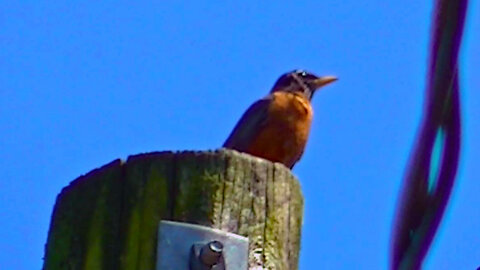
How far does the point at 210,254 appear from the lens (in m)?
2.68

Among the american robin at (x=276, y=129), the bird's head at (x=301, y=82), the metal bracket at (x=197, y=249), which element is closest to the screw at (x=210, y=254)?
the metal bracket at (x=197, y=249)

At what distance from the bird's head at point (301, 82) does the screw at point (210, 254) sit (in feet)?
23.2

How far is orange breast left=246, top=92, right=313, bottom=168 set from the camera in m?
8.23

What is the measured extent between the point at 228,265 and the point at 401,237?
0.41m

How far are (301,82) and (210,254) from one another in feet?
25.0

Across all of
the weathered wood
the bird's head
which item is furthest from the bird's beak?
the weathered wood

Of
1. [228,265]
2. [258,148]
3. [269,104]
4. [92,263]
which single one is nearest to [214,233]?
[228,265]

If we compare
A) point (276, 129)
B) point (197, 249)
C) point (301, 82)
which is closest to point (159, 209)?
point (197, 249)

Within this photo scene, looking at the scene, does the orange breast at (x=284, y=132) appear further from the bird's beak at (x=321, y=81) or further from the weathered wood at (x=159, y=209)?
the weathered wood at (x=159, y=209)

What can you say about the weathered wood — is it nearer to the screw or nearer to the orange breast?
the screw

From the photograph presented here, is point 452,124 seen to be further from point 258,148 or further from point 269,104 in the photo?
point 269,104

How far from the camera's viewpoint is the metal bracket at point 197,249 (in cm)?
269

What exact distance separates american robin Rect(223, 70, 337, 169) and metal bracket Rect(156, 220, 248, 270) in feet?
17.4

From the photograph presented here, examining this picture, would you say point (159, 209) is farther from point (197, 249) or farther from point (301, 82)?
point (301, 82)
